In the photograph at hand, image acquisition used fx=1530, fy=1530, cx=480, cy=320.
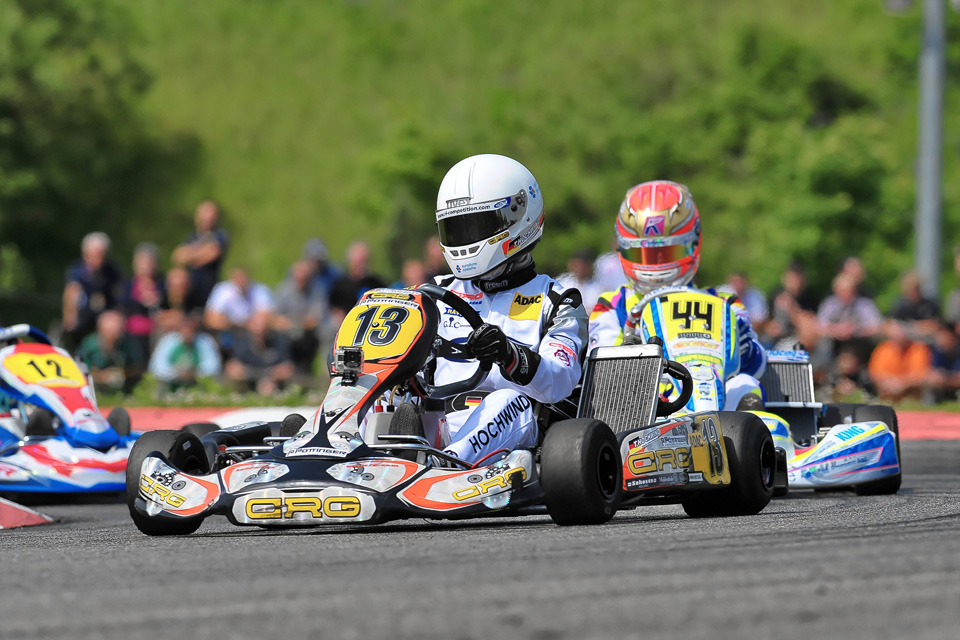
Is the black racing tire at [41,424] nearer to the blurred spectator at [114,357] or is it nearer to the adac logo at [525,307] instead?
the adac logo at [525,307]

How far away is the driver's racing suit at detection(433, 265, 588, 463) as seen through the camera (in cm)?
624

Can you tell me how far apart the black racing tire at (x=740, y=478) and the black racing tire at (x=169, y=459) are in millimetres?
2145

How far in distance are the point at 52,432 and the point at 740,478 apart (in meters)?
4.22

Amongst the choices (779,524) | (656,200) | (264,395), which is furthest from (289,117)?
(779,524)

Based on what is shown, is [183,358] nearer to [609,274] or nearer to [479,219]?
[609,274]

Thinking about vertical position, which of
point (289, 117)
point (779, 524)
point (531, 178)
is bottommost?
point (779, 524)

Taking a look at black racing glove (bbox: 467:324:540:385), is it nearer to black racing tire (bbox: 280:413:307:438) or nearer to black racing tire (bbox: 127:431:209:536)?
black racing tire (bbox: 280:413:307:438)

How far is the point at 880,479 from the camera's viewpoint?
327 inches

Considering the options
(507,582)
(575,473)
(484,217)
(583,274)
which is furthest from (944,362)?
(507,582)

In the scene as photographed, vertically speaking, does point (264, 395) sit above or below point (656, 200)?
below

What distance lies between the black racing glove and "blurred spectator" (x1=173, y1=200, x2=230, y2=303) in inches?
380

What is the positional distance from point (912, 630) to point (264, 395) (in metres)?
12.2

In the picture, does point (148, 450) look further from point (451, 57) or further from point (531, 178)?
point (451, 57)

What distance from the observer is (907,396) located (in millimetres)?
15516
